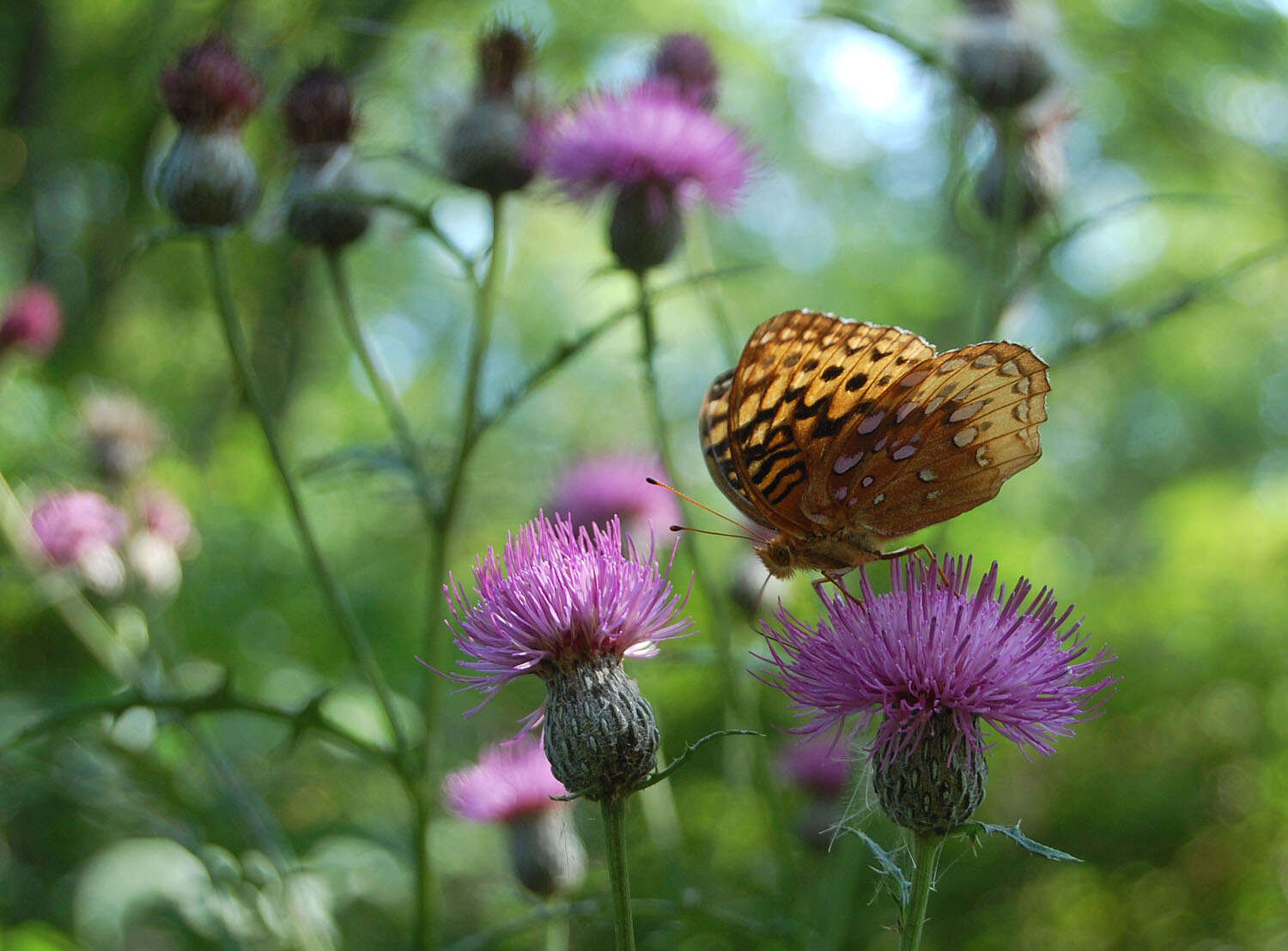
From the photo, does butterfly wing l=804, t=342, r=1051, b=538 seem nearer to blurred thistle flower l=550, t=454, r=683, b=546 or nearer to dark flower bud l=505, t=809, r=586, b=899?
dark flower bud l=505, t=809, r=586, b=899

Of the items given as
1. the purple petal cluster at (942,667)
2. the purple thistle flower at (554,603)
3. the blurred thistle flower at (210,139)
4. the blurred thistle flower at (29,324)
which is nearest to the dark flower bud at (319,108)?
the blurred thistle flower at (210,139)

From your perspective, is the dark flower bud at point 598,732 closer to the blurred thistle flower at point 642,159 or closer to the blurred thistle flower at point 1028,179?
the blurred thistle flower at point 642,159

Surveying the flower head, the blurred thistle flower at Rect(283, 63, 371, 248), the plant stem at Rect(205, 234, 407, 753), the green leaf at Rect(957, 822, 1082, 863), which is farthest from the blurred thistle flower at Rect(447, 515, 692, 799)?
Result: the flower head

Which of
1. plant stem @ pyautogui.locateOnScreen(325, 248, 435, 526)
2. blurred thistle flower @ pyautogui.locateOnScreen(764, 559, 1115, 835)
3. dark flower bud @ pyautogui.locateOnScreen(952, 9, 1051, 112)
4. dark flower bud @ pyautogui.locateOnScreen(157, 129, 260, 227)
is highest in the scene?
dark flower bud @ pyautogui.locateOnScreen(952, 9, 1051, 112)

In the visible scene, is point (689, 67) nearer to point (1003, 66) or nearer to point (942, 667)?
point (1003, 66)

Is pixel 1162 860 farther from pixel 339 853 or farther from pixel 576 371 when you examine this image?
pixel 576 371

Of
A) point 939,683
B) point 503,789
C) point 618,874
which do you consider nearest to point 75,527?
point 503,789

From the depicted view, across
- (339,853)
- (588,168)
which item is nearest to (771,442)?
(588,168)
